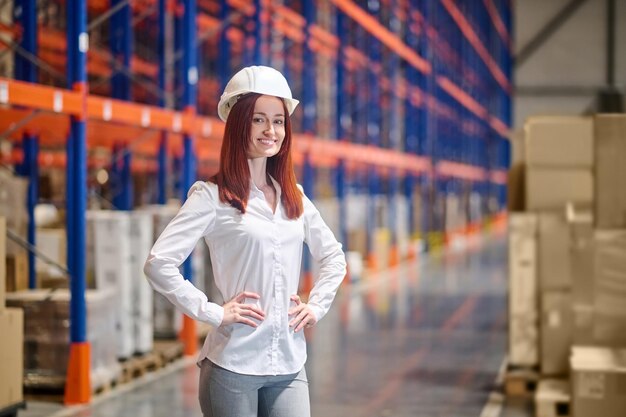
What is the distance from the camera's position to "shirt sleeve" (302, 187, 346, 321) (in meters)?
3.62

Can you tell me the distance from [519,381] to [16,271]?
4021mm

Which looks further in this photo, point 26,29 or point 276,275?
point 26,29

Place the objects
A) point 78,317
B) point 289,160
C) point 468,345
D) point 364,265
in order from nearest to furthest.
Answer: point 289,160 < point 78,317 < point 468,345 < point 364,265

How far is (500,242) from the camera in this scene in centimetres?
3288

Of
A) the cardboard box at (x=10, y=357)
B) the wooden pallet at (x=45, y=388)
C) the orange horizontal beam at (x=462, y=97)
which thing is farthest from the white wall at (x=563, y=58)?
the cardboard box at (x=10, y=357)

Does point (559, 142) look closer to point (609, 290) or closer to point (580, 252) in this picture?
point (580, 252)

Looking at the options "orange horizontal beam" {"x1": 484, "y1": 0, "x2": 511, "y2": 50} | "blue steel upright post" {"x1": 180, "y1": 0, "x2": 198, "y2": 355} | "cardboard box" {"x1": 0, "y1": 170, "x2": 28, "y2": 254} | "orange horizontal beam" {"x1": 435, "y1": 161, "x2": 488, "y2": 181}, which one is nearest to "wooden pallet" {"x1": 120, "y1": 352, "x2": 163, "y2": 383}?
"blue steel upright post" {"x1": 180, "y1": 0, "x2": 198, "y2": 355}

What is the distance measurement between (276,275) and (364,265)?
55.0 feet

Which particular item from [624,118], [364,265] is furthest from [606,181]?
[364,265]

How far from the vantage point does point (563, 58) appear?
4203 centimetres

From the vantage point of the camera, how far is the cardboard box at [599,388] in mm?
6801

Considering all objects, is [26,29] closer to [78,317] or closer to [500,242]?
[78,317]

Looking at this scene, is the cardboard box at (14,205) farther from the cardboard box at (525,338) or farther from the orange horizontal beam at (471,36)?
the orange horizontal beam at (471,36)

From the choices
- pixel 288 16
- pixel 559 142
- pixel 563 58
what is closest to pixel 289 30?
pixel 288 16
